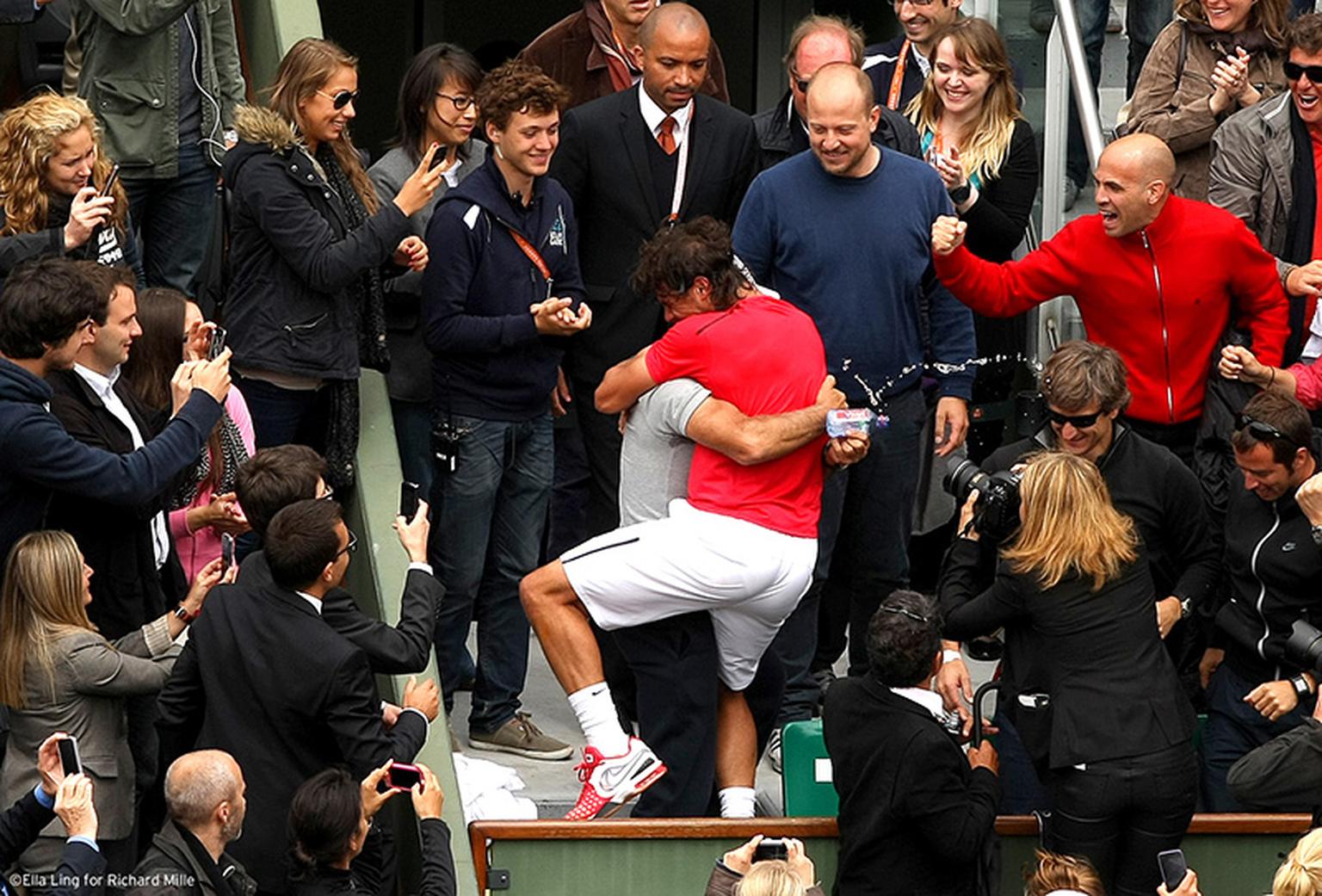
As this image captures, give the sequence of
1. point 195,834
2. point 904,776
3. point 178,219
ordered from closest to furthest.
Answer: point 195,834 → point 904,776 → point 178,219

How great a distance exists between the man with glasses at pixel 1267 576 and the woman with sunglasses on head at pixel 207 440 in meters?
2.87

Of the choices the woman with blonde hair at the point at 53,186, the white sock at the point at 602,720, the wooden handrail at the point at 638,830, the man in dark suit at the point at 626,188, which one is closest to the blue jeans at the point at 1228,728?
the wooden handrail at the point at 638,830

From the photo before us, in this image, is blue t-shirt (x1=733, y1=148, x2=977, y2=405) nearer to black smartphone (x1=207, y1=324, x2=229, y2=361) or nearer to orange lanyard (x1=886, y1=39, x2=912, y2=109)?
orange lanyard (x1=886, y1=39, x2=912, y2=109)

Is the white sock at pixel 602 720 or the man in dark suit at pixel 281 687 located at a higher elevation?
the man in dark suit at pixel 281 687

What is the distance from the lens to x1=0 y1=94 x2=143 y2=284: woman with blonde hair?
21.2 ft

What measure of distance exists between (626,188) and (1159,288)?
174 centimetres

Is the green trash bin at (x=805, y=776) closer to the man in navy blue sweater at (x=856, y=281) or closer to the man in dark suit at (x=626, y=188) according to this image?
the man in navy blue sweater at (x=856, y=281)

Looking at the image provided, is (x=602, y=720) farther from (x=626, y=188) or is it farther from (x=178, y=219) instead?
(x=178, y=219)

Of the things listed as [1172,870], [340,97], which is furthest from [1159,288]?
[340,97]

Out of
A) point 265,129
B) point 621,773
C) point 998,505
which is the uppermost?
point 265,129

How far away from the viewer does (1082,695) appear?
602 centimetres

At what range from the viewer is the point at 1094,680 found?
238 inches

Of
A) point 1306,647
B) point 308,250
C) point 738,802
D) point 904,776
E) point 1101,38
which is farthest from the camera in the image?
point 1101,38

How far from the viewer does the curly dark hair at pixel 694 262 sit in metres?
6.24
